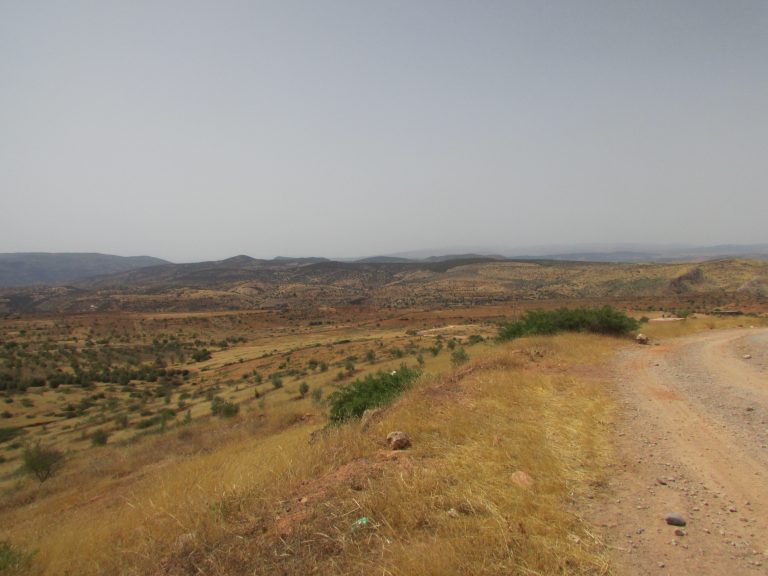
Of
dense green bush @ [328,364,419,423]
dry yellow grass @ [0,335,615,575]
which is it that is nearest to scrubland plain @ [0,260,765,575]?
dry yellow grass @ [0,335,615,575]

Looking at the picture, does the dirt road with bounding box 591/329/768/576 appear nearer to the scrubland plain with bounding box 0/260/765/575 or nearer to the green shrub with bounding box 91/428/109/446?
the scrubland plain with bounding box 0/260/765/575

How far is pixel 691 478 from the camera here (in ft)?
17.9

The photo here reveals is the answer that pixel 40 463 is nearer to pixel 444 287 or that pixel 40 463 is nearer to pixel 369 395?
pixel 369 395

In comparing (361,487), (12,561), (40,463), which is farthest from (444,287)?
(12,561)

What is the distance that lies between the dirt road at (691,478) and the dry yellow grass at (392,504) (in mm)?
423

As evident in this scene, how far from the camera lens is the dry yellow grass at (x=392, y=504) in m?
3.81

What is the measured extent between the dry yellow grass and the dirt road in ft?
1.39

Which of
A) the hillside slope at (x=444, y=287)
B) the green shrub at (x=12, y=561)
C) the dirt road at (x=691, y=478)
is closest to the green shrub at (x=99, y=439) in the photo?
the green shrub at (x=12, y=561)

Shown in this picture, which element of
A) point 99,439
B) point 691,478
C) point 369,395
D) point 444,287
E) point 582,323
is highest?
point 691,478

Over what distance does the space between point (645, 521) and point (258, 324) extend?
71789mm

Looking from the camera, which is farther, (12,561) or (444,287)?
(444,287)

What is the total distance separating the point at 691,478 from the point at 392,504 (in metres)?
4.32

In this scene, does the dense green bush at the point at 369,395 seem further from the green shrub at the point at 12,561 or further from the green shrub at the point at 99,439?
the green shrub at the point at 99,439

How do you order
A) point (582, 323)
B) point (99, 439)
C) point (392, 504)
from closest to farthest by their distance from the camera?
point (392, 504) → point (99, 439) → point (582, 323)
